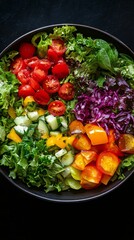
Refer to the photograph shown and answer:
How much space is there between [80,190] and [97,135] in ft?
0.78

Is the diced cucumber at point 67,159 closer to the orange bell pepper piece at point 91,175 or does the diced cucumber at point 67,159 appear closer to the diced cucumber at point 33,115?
the orange bell pepper piece at point 91,175

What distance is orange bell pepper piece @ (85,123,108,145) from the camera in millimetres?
1999

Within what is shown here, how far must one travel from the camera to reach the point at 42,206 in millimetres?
2213

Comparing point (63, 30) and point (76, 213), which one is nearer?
point (63, 30)

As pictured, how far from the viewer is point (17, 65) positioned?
211 centimetres

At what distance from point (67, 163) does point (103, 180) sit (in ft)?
0.51

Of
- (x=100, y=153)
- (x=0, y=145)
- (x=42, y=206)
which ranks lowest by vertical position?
(x=42, y=206)

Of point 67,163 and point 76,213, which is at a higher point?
point 67,163

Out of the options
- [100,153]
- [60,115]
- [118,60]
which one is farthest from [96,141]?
[118,60]

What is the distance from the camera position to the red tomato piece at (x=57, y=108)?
6.77ft

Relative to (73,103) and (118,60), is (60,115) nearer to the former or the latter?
(73,103)

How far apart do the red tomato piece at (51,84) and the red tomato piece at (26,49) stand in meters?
0.12

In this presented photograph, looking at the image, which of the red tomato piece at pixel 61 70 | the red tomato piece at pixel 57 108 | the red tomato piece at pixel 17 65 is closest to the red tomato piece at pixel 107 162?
the red tomato piece at pixel 57 108

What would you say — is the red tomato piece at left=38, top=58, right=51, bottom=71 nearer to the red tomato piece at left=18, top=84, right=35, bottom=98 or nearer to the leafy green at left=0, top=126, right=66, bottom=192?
the red tomato piece at left=18, top=84, right=35, bottom=98
